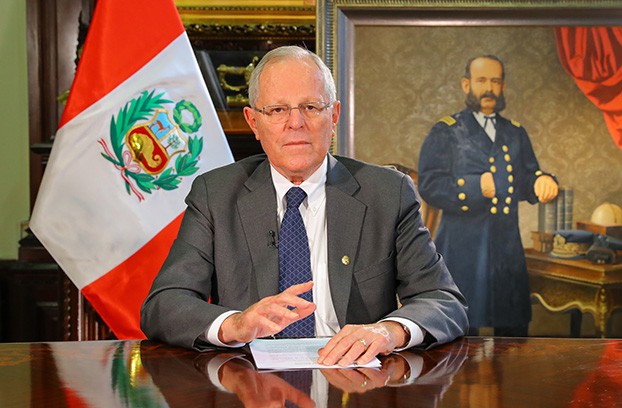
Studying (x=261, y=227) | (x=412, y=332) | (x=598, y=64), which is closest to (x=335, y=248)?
(x=261, y=227)

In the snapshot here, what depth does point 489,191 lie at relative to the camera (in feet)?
12.8

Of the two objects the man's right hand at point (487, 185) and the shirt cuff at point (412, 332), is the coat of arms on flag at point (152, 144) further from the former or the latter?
the shirt cuff at point (412, 332)

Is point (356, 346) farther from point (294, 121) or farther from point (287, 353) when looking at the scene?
point (294, 121)

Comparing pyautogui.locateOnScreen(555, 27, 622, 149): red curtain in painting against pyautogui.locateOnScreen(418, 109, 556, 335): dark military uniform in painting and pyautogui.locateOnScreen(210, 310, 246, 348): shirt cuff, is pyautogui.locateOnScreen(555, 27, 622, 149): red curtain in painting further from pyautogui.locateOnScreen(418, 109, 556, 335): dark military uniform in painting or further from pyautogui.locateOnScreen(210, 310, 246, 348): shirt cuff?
pyautogui.locateOnScreen(210, 310, 246, 348): shirt cuff

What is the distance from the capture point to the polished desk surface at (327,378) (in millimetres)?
1535

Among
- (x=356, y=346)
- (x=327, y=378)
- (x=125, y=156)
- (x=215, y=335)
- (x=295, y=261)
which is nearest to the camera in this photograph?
(x=327, y=378)

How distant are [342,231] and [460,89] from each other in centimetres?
162

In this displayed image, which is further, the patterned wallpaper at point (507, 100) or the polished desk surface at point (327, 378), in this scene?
the patterned wallpaper at point (507, 100)

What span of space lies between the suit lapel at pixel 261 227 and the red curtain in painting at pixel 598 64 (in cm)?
189

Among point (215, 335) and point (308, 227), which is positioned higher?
point (308, 227)

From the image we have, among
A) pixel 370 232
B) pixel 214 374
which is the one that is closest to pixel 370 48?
pixel 370 232

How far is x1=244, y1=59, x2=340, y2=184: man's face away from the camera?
245 centimetres

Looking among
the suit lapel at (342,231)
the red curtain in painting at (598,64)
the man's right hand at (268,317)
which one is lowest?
the man's right hand at (268,317)

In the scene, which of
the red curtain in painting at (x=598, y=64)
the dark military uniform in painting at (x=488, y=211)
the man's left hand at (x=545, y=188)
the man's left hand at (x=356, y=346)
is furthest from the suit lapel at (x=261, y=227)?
the red curtain in painting at (x=598, y=64)
